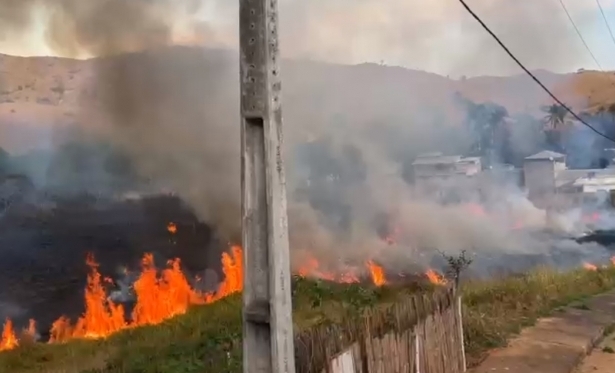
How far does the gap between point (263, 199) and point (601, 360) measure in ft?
17.6

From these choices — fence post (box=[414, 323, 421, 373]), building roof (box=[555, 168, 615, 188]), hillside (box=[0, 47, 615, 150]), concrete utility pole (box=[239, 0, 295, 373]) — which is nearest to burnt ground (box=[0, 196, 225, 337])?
hillside (box=[0, 47, 615, 150])

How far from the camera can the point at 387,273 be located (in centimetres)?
1420

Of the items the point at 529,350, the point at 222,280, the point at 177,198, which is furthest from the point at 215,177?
the point at 529,350

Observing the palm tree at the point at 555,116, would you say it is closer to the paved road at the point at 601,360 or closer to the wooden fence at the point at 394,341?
the paved road at the point at 601,360

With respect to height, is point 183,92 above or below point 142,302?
above

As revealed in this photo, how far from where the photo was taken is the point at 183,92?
1330 centimetres

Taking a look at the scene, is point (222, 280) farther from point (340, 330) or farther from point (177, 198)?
point (340, 330)

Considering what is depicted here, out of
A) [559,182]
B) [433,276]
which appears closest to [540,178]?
[559,182]

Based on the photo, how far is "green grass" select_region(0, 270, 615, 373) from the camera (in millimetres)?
6480

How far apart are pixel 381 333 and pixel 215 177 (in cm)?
969

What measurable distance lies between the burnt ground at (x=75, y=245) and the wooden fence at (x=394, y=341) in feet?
23.9

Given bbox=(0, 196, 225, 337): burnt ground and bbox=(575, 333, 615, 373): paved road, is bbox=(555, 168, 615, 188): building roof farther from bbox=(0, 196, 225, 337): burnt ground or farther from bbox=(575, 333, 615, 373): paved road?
bbox=(575, 333, 615, 373): paved road

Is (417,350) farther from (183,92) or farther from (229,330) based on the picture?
(183,92)

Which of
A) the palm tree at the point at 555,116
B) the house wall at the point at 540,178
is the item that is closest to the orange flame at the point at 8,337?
the house wall at the point at 540,178
